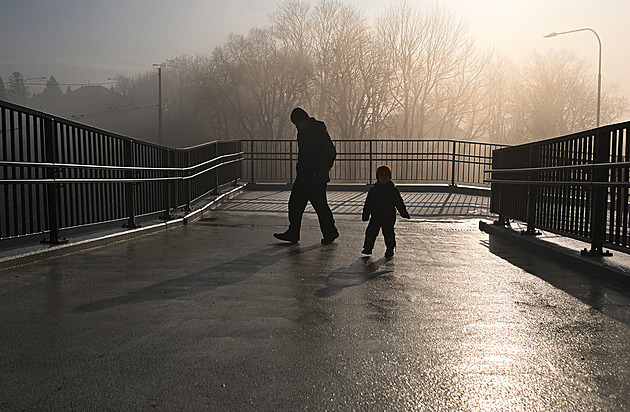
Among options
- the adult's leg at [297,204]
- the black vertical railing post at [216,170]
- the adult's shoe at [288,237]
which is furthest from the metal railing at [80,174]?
the adult's leg at [297,204]

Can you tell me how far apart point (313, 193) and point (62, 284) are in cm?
393

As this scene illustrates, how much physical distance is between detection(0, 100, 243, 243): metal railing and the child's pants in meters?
3.61

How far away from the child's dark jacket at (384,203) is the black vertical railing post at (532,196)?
2047 millimetres

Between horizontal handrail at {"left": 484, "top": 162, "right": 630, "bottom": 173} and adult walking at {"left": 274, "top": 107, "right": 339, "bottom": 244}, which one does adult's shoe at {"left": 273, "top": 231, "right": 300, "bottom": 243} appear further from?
horizontal handrail at {"left": 484, "top": 162, "right": 630, "bottom": 173}

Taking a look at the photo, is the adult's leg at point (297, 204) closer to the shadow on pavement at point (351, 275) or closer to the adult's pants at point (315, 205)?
the adult's pants at point (315, 205)

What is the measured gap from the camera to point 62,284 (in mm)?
4926

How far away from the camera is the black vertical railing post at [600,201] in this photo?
596cm

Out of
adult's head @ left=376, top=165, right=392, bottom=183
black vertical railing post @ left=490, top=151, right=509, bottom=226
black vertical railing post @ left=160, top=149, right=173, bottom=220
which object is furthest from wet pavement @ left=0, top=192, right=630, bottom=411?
black vertical railing post @ left=160, top=149, right=173, bottom=220

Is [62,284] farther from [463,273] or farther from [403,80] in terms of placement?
[403,80]

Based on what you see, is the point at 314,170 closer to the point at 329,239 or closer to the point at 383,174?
the point at 329,239

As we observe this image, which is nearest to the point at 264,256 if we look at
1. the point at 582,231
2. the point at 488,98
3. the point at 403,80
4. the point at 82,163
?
the point at 82,163

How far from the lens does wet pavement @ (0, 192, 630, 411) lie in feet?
8.39

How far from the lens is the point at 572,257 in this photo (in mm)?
6172

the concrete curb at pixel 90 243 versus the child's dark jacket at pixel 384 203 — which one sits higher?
the child's dark jacket at pixel 384 203
